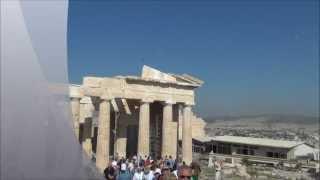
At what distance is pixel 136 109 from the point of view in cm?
3522

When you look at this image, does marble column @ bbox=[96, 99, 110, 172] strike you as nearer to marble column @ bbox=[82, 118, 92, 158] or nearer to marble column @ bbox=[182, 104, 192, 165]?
marble column @ bbox=[82, 118, 92, 158]

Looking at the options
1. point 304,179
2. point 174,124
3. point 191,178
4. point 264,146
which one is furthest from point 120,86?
point 264,146

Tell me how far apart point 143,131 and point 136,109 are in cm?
473

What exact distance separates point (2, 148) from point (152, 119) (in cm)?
3096

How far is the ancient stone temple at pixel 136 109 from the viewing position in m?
29.4

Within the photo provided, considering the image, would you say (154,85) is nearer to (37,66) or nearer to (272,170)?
(272,170)

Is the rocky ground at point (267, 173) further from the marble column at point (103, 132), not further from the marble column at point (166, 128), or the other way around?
the marble column at point (103, 132)

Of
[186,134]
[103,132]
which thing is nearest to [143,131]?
[103,132]

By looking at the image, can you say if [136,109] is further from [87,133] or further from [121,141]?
[87,133]

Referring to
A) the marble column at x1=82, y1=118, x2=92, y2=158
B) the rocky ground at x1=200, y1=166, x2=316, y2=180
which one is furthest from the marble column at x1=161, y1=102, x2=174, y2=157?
the marble column at x1=82, y1=118, x2=92, y2=158

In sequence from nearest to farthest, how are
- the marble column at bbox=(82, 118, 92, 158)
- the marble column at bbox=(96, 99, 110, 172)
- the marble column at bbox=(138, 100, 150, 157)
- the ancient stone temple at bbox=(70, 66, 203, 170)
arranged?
the marble column at bbox=(96, 99, 110, 172), the ancient stone temple at bbox=(70, 66, 203, 170), the marble column at bbox=(138, 100, 150, 157), the marble column at bbox=(82, 118, 92, 158)

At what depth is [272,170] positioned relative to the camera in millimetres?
38406

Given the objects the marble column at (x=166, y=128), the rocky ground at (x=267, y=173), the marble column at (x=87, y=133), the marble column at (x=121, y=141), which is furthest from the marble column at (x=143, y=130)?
the rocky ground at (x=267, y=173)

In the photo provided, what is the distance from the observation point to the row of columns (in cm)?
2919
